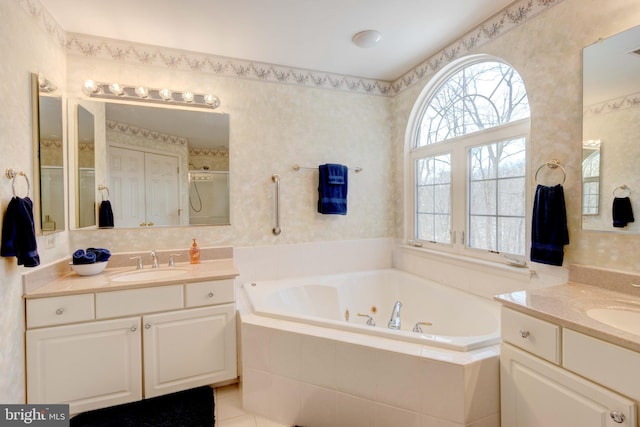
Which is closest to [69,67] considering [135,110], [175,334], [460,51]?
[135,110]

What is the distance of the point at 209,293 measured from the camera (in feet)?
6.42

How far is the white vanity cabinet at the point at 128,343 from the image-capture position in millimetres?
1642

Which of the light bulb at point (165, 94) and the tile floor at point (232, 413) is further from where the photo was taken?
the light bulb at point (165, 94)

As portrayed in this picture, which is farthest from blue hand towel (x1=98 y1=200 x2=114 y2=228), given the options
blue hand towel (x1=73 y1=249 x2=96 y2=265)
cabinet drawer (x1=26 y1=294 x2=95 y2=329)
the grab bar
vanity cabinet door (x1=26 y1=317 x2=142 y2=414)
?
the grab bar

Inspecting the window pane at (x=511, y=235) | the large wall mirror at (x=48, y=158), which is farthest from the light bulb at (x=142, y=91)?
the window pane at (x=511, y=235)

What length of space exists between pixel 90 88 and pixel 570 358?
3100 millimetres

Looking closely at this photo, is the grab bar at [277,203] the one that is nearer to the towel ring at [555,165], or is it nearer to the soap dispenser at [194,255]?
the soap dispenser at [194,255]

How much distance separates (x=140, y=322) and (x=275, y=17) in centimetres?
208

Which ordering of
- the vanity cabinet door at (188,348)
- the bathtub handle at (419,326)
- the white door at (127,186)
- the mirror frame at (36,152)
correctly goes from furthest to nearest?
1. the white door at (127,186)
2. the bathtub handle at (419,326)
3. the vanity cabinet door at (188,348)
4. the mirror frame at (36,152)

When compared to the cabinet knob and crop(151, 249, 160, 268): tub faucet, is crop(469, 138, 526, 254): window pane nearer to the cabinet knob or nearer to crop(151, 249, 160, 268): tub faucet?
Result: the cabinet knob

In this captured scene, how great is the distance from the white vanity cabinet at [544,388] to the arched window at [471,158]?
32.0 inches

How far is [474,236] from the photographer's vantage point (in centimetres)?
230

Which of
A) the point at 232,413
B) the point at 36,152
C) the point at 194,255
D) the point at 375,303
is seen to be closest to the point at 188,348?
the point at 232,413

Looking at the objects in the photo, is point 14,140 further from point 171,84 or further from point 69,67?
point 171,84
